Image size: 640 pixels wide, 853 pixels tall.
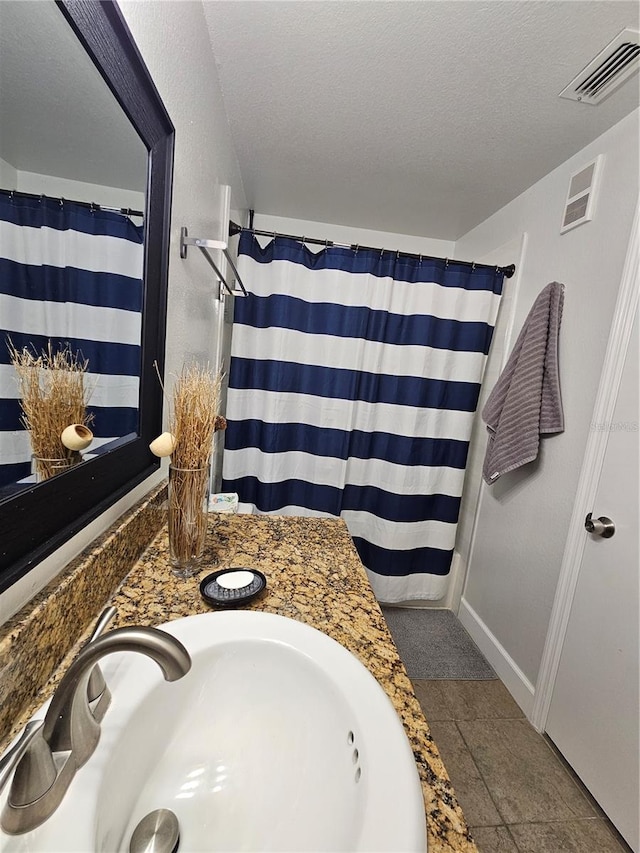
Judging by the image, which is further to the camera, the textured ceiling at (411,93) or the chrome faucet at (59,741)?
the textured ceiling at (411,93)

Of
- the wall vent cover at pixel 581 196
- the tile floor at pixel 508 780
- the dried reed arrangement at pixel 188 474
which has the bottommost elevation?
the tile floor at pixel 508 780

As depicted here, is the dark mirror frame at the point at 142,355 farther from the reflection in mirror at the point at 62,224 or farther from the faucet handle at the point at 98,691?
the faucet handle at the point at 98,691

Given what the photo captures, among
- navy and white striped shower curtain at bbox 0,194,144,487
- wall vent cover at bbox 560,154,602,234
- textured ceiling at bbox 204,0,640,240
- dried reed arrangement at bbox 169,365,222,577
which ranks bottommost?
dried reed arrangement at bbox 169,365,222,577

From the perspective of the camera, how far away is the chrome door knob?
1.15 meters

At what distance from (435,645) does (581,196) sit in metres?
2.23

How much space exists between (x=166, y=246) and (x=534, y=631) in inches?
78.1

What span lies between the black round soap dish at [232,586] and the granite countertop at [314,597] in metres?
0.02

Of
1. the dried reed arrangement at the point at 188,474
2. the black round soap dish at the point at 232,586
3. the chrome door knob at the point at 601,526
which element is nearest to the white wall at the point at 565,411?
the chrome door knob at the point at 601,526

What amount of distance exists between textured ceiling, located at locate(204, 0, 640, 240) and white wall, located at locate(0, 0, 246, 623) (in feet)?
0.42

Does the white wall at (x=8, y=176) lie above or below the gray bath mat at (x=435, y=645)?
above

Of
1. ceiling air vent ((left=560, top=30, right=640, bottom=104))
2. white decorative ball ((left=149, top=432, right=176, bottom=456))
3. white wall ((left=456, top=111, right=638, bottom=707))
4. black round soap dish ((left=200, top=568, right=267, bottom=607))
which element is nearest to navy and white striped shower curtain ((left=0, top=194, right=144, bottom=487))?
white decorative ball ((left=149, top=432, right=176, bottom=456))

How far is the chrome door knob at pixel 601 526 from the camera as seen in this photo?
1147 millimetres

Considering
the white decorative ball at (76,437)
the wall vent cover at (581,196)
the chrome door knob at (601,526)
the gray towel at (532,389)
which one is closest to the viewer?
the white decorative ball at (76,437)

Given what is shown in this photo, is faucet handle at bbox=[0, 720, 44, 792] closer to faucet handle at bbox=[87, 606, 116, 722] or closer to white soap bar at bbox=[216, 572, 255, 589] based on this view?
faucet handle at bbox=[87, 606, 116, 722]
